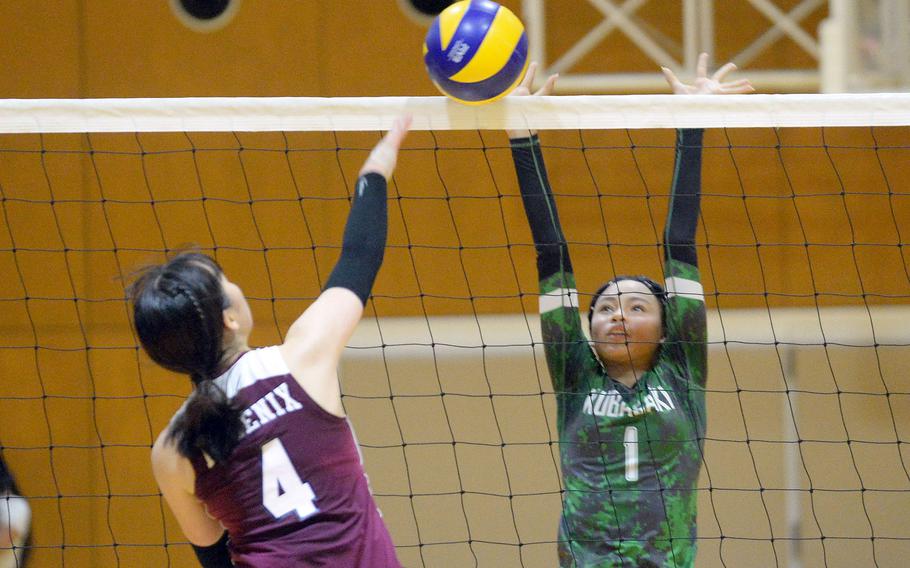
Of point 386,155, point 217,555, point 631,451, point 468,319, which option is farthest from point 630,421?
point 468,319

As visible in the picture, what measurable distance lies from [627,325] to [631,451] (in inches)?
12.8

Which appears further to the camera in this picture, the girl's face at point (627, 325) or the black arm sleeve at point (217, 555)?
the girl's face at point (627, 325)

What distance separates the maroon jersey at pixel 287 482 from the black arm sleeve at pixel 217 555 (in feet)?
0.63

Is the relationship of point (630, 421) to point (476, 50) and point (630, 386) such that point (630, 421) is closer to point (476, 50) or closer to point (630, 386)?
point (630, 386)

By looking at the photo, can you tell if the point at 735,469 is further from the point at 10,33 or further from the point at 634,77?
the point at 10,33

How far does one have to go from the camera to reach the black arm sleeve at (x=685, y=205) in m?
2.55

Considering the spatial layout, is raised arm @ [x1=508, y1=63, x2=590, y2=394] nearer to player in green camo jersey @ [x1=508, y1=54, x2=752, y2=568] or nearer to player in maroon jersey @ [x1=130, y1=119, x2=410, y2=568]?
player in green camo jersey @ [x1=508, y1=54, x2=752, y2=568]

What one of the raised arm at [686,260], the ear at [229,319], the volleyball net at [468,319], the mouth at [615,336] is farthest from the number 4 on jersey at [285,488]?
the volleyball net at [468,319]

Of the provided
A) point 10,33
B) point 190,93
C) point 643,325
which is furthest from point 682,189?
point 10,33

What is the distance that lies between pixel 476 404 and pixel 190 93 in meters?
2.23

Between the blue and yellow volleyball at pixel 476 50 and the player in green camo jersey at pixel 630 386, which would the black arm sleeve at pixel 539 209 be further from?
the blue and yellow volleyball at pixel 476 50

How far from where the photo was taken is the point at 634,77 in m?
4.96

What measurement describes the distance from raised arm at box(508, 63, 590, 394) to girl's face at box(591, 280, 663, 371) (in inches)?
2.6

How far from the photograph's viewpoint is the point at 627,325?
2.59 m
